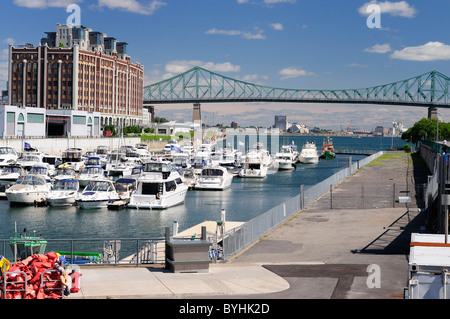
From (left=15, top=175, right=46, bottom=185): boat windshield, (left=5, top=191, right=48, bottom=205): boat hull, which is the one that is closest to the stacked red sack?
(left=5, top=191, right=48, bottom=205): boat hull

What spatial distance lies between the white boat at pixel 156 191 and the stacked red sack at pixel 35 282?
3615 cm

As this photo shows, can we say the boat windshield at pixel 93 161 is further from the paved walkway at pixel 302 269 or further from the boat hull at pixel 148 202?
the paved walkway at pixel 302 269

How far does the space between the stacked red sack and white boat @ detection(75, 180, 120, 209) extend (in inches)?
1407

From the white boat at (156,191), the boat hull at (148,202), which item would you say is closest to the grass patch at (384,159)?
the white boat at (156,191)

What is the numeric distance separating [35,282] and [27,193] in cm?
4071

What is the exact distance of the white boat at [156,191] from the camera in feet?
176

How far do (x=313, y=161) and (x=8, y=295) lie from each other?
13473 cm

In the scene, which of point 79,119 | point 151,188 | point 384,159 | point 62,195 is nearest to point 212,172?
point 151,188

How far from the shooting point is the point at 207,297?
17.2 m

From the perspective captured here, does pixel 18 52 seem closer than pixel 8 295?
No

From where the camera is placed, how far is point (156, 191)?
5491cm
